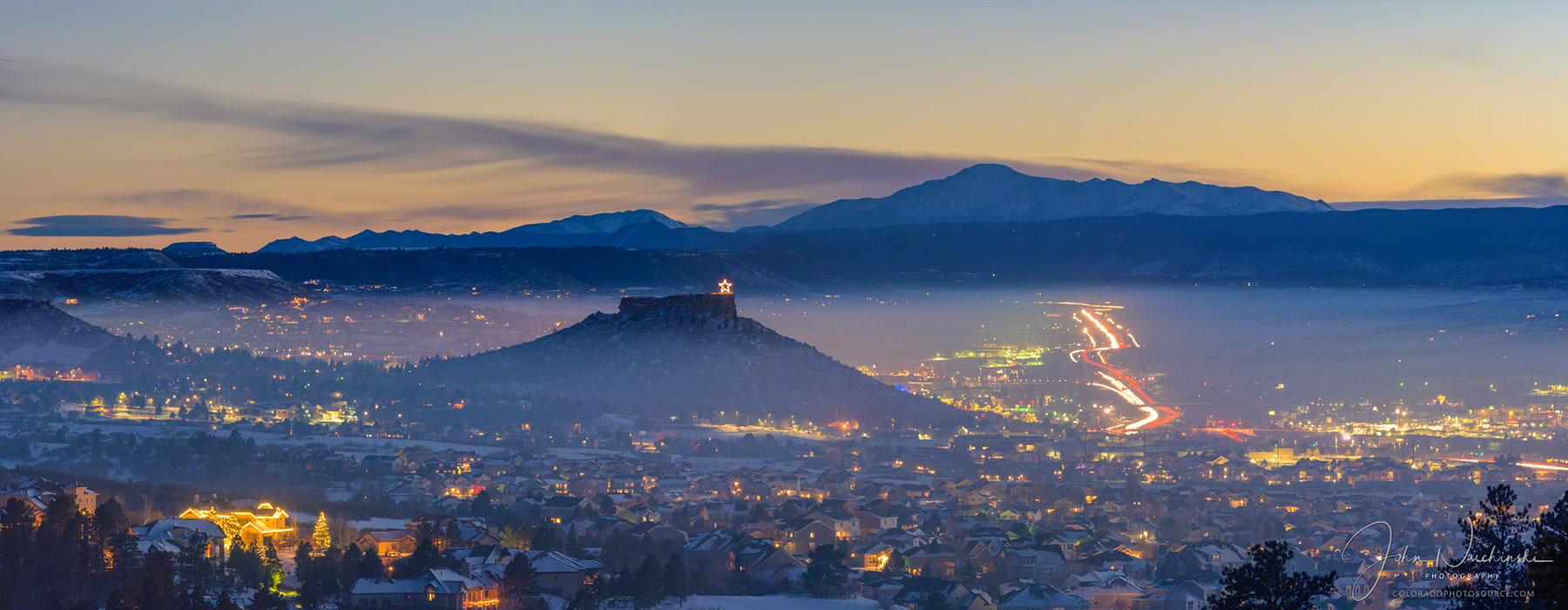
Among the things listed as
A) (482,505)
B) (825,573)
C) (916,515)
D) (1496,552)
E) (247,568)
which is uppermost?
(1496,552)

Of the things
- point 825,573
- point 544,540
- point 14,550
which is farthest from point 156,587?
point 825,573

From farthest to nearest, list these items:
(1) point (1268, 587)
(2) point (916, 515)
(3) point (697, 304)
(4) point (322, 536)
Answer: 1. (3) point (697, 304)
2. (2) point (916, 515)
3. (4) point (322, 536)
4. (1) point (1268, 587)

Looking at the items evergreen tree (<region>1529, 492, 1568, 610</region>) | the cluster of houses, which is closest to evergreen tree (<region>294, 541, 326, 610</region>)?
the cluster of houses

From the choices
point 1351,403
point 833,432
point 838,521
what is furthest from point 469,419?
point 1351,403

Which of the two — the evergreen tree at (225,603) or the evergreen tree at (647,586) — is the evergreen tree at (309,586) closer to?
the evergreen tree at (225,603)

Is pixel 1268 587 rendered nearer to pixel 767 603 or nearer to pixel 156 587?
pixel 767 603

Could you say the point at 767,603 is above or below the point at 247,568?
below

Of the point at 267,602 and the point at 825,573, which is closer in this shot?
the point at 267,602
